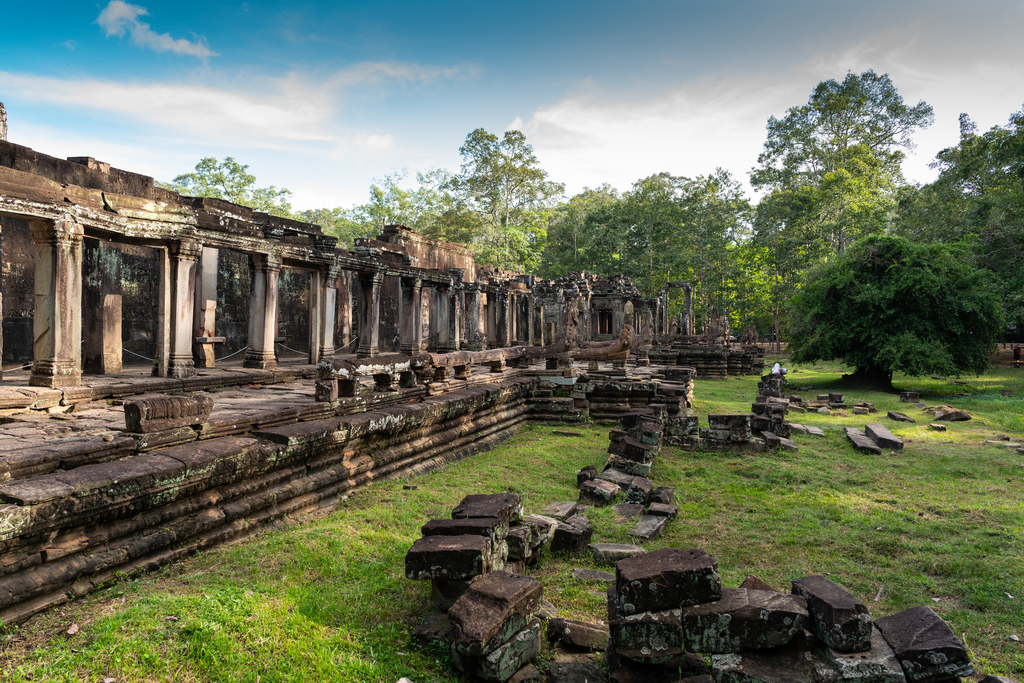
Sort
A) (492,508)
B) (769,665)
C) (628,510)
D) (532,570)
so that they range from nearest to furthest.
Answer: (769,665)
(492,508)
(532,570)
(628,510)

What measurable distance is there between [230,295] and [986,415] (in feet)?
59.9

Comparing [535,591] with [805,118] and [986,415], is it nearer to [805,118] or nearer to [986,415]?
[986,415]

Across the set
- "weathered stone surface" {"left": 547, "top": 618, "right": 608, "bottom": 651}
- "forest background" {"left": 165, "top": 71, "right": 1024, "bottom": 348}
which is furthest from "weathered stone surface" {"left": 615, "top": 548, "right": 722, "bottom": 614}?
"forest background" {"left": 165, "top": 71, "right": 1024, "bottom": 348}

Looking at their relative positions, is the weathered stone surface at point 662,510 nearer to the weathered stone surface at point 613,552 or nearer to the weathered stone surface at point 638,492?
the weathered stone surface at point 638,492

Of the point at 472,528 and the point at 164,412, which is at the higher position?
the point at 164,412

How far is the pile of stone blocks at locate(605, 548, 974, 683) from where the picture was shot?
2.36m

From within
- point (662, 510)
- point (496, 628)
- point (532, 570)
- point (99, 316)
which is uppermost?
point (99, 316)

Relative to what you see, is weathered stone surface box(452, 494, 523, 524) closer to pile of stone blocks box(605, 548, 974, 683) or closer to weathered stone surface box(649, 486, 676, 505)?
pile of stone blocks box(605, 548, 974, 683)

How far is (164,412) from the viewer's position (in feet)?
14.8

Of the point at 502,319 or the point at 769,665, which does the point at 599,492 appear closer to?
the point at 769,665

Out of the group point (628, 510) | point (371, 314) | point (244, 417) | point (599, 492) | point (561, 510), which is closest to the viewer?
point (561, 510)

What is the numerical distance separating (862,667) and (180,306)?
9.41 meters

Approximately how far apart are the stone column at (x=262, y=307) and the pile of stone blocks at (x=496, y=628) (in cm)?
825

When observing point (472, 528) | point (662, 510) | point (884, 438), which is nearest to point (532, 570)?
point (472, 528)
